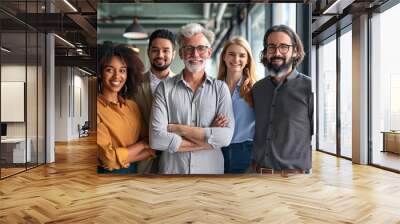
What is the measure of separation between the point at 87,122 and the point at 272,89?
46.6ft

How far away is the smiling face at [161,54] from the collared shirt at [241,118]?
3.80 feet

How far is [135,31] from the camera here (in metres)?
6.54

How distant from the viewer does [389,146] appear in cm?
793

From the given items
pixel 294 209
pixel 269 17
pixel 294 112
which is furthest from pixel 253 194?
pixel 269 17

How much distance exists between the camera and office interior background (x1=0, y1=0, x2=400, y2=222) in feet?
21.7

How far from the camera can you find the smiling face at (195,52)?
21.2 feet

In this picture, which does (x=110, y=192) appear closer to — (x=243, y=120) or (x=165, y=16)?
(x=243, y=120)

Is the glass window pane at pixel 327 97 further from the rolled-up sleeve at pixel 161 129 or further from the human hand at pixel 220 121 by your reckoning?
the rolled-up sleeve at pixel 161 129

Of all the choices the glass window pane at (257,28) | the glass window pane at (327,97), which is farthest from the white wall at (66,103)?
the glass window pane at (257,28)

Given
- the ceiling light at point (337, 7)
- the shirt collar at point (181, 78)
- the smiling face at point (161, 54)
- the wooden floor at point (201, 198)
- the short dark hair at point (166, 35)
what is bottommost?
the wooden floor at point (201, 198)

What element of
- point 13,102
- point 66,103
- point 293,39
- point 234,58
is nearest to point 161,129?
point 234,58

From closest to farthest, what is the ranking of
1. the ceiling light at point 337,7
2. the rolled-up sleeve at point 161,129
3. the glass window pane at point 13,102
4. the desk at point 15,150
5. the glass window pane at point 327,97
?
the rolled-up sleeve at point 161,129, the glass window pane at point 13,102, the desk at point 15,150, the ceiling light at point 337,7, the glass window pane at point 327,97

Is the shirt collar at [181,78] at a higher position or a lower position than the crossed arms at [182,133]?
higher

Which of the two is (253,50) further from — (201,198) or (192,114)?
(201,198)
